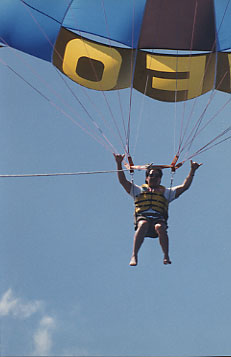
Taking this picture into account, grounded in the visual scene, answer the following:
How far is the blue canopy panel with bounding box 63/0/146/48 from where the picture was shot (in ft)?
32.5

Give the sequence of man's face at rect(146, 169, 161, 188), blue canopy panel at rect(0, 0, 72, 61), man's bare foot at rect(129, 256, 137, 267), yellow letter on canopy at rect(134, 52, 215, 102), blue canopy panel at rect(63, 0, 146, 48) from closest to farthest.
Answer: man's bare foot at rect(129, 256, 137, 267) → man's face at rect(146, 169, 161, 188) → blue canopy panel at rect(0, 0, 72, 61) → blue canopy panel at rect(63, 0, 146, 48) → yellow letter on canopy at rect(134, 52, 215, 102)

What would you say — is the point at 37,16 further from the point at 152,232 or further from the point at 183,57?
the point at 152,232

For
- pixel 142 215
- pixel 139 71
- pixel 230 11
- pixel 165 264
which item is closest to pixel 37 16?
pixel 139 71

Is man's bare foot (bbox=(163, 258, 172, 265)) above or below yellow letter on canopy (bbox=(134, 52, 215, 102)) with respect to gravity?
below

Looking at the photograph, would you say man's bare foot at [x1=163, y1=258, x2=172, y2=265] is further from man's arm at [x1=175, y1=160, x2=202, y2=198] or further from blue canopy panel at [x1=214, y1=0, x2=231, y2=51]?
blue canopy panel at [x1=214, y1=0, x2=231, y2=51]

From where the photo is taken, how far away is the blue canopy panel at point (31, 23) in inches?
386

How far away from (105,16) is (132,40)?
523mm

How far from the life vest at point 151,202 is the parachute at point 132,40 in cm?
243

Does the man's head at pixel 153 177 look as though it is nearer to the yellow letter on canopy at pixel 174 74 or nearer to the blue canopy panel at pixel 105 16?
the yellow letter on canopy at pixel 174 74

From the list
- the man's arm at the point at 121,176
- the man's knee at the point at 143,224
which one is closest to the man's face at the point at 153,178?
the man's arm at the point at 121,176

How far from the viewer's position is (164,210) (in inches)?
327

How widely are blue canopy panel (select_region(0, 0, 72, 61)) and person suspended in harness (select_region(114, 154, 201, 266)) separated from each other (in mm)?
2502

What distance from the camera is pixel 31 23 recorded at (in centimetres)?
987

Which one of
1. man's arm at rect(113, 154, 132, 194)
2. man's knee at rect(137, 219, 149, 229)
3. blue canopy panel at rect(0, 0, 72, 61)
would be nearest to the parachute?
blue canopy panel at rect(0, 0, 72, 61)
